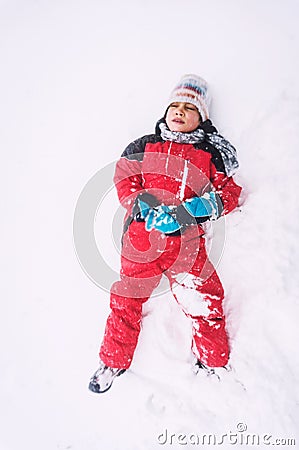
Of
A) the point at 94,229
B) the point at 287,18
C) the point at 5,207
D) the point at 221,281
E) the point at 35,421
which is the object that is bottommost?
the point at 35,421

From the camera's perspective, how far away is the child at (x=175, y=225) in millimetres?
1351

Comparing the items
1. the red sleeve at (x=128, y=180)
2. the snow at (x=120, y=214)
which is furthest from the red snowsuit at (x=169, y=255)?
the snow at (x=120, y=214)

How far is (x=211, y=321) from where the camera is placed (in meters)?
1.37

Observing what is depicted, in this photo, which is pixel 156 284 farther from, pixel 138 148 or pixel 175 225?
pixel 138 148

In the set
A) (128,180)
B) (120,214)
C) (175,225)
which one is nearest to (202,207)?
(175,225)

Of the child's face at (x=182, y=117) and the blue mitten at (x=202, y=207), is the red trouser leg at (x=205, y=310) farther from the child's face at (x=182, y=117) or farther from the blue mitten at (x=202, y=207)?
the child's face at (x=182, y=117)

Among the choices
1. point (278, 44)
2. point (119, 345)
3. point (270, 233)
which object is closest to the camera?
point (119, 345)

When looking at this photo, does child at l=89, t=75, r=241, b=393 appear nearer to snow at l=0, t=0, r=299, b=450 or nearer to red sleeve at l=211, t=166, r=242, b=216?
red sleeve at l=211, t=166, r=242, b=216

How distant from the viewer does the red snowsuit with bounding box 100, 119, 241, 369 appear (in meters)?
1.35

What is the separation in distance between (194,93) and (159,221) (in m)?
0.55

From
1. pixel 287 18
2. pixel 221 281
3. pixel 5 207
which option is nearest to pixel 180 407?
pixel 221 281

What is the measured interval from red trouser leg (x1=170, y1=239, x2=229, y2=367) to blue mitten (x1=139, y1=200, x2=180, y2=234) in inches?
5.8

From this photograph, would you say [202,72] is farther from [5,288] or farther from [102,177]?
[5,288]

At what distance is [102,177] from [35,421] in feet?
3.18
